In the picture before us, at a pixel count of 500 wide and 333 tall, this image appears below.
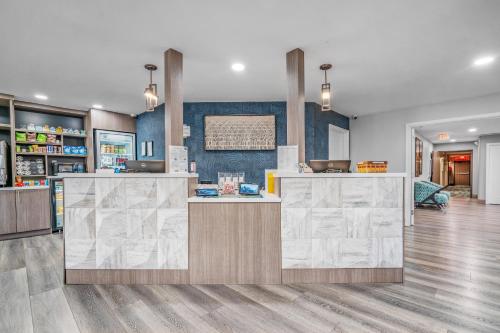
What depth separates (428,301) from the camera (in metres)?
1.95

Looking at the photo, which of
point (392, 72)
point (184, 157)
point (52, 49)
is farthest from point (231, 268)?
point (392, 72)

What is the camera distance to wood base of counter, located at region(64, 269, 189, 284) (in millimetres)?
2297

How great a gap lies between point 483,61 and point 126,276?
4.88 meters

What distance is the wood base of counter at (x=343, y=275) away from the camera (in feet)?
7.47

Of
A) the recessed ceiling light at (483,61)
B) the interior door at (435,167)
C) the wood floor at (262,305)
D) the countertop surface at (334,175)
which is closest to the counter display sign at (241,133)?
the countertop surface at (334,175)

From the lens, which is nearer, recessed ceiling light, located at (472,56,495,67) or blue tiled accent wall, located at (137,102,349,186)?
recessed ceiling light, located at (472,56,495,67)

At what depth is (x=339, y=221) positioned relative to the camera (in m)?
2.27

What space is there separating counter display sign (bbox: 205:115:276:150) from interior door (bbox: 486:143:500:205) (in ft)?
26.4

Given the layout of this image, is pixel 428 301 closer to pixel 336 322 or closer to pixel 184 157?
pixel 336 322

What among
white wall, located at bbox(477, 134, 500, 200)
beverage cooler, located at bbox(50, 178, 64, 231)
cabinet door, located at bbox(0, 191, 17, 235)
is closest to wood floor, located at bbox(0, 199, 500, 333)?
cabinet door, located at bbox(0, 191, 17, 235)

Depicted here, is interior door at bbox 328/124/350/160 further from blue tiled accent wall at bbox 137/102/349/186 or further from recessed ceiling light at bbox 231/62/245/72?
recessed ceiling light at bbox 231/62/245/72

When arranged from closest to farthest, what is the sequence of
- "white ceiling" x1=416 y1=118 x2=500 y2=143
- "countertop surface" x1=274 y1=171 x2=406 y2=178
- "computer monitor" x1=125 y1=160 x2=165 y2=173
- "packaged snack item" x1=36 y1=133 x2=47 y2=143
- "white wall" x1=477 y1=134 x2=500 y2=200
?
"countertop surface" x1=274 y1=171 x2=406 y2=178 → "computer monitor" x1=125 y1=160 x2=165 y2=173 → "packaged snack item" x1=36 y1=133 x2=47 y2=143 → "white ceiling" x1=416 y1=118 x2=500 y2=143 → "white wall" x1=477 y1=134 x2=500 y2=200

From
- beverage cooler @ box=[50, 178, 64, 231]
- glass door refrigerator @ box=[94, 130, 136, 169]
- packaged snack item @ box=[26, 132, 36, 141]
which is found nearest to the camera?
beverage cooler @ box=[50, 178, 64, 231]

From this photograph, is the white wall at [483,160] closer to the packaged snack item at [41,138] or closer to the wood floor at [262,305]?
the wood floor at [262,305]
